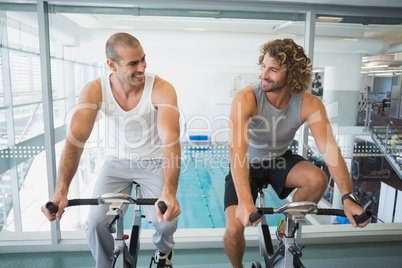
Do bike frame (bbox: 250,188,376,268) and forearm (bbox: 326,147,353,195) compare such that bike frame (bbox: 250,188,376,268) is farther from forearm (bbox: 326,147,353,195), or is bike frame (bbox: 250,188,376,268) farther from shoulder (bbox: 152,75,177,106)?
shoulder (bbox: 152,75,177,106)

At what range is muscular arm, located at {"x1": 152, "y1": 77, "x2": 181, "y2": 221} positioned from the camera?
5.16ft

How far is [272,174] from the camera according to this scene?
2.05 meters

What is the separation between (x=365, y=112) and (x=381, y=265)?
1.48m

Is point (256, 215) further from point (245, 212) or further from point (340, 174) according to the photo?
point (340, 174)

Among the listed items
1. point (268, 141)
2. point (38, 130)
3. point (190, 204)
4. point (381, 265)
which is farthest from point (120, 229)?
point (190, 204)

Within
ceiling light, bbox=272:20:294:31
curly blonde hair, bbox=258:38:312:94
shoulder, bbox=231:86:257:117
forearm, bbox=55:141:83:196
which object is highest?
ceiling light, bbox=272:20:294:31

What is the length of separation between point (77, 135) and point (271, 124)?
46.6 inches

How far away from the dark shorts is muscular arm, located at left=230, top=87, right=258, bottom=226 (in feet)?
0.94

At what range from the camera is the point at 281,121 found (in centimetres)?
197

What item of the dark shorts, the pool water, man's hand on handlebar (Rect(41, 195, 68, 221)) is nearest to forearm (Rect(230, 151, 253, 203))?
the dark shorts

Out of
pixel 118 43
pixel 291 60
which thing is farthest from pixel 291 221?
pixel 118 43

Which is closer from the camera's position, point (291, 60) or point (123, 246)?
point (123, 246)

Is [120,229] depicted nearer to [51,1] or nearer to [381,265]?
[51,1]

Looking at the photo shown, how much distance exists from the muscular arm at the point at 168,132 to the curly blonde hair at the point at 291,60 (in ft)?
2.20
